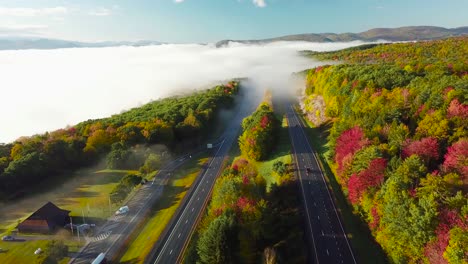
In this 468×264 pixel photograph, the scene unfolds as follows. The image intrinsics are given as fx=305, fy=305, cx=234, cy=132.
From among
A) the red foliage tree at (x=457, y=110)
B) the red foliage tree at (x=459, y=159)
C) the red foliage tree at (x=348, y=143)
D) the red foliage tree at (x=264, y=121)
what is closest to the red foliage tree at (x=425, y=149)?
the red foliage tree at (x=459, y=159)

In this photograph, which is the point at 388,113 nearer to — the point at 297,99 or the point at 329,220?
the point at 329,220

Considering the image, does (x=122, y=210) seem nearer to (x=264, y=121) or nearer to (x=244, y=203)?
(x=244, y=203)

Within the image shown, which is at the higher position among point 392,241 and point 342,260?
point 392,241

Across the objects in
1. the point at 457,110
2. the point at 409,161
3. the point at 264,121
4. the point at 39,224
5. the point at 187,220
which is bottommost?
the point at 187,220

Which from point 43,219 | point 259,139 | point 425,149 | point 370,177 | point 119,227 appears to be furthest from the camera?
point 259,139

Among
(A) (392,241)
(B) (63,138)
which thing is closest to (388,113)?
(A) (392,241)

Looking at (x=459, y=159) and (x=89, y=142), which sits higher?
(x=459, y=159)

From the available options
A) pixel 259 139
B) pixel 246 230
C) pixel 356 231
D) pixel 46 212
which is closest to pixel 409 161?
pixel 356 231
